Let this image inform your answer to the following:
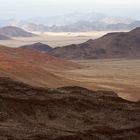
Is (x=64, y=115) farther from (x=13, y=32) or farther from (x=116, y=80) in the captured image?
(x=13, y=32)

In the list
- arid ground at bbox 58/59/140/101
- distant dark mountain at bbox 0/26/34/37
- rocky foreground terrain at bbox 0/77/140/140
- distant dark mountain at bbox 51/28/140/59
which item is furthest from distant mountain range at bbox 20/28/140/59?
distant dark mountain at bbox 0/26/34/37

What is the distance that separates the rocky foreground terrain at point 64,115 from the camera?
20188 mm

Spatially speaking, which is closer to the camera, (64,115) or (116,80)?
(64,115)

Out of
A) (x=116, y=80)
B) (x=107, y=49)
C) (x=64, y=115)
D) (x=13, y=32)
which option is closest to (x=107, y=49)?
(x=107, y=49)

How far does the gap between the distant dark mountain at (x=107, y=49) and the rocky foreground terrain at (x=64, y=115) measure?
65119mm

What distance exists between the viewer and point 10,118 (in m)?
23.8

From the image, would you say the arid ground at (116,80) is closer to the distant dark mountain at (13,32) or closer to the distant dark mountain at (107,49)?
the distant dark mountain at (107,49)

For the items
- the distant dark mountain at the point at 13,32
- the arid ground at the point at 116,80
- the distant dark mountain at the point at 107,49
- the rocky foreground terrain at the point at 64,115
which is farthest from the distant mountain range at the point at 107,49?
the distant dark mountain at the point at 13,32

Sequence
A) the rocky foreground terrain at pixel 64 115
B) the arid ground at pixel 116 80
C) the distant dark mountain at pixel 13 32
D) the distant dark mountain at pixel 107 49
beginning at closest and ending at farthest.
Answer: the rocky foreground terrain at pixel 64 115 < the arid ground at pixel 116 80 < the distant dark mountain at pixel 107 49 < the distant dark mountain at pixel 13 32

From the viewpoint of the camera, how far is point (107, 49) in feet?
327

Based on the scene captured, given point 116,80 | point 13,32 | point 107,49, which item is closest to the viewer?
point 116,80

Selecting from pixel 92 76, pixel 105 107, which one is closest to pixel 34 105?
pixel 105 107

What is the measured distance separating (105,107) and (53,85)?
17.8 metres

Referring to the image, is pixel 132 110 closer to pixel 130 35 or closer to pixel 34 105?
pixel 34 105
